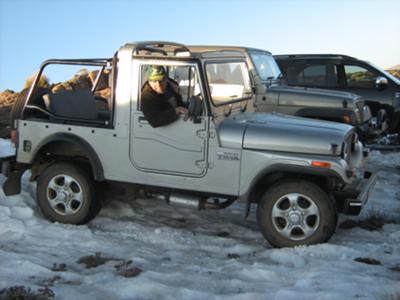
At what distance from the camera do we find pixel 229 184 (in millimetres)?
5352

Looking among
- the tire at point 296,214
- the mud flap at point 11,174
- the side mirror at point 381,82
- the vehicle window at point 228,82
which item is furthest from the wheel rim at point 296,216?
the side mirror at point 381,82

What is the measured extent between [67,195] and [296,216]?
2.73 metres

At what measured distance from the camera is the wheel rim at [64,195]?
19.9ft

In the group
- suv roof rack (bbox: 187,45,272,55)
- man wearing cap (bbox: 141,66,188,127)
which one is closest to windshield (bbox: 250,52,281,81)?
suv roof rack (bbox: 187,45,272,55)

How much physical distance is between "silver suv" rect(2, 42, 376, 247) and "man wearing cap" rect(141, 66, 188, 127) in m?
0.08

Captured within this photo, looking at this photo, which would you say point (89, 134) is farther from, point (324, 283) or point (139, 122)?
point (324, 283)

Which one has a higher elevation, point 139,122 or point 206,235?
point 139,122

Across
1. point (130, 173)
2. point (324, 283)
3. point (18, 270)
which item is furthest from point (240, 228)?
point (18, 270)

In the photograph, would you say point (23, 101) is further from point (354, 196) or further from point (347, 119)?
point (347, 119)

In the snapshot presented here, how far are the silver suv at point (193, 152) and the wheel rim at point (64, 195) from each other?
0.04ft

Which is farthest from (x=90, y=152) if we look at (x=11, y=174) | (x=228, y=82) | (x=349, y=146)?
(x=349, y=146)

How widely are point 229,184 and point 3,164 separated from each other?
3042 millimetres

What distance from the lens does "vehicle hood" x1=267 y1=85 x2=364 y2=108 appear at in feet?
28.8

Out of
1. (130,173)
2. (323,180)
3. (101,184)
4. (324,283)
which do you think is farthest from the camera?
(101,184)
